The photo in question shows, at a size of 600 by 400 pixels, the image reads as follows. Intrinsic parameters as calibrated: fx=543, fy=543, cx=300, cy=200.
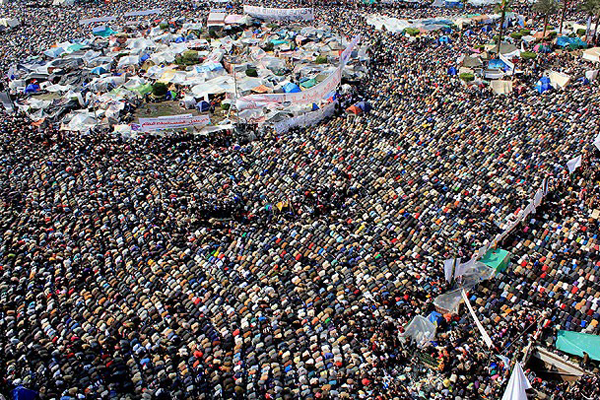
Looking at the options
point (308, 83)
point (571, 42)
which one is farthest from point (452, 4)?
point (308, 83)

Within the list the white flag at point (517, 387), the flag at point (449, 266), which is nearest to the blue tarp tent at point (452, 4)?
the flag at point (449, 266)

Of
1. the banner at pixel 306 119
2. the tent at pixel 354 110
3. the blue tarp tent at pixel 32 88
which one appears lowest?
the blue tarp tent at pixel 32 88

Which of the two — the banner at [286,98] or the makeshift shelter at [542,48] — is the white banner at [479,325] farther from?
the makeshift shelter at [542,48]

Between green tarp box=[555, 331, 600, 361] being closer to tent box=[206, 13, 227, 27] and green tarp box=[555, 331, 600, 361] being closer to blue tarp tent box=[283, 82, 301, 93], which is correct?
blue tarp tent box=[283, 82, 301, 93]

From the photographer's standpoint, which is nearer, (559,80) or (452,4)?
(559,80)

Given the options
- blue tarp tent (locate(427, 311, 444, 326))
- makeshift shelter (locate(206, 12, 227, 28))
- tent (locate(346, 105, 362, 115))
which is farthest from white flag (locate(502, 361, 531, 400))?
makeshift shelter (locate(206, 12, 227, 28))

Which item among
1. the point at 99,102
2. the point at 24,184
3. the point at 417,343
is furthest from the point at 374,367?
the point at 99,102

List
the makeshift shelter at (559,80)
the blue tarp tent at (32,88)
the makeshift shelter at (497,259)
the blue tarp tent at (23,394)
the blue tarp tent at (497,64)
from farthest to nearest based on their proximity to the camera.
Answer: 1. the blue tarp tent at (32,88)
2. the blue tarp tent at (497,64)
3. the makeshift shelter at (559,80)
4. the makeshift shelter at (497,259)
5. the blue tarp tent at (23,394)

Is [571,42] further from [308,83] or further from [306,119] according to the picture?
[306,119]
